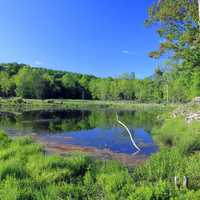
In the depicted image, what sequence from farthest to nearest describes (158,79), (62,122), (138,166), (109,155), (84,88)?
(84,88), (158,79), (62,122), (109,155), (138,166)

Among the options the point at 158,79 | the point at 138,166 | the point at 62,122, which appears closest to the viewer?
the point at 138,166

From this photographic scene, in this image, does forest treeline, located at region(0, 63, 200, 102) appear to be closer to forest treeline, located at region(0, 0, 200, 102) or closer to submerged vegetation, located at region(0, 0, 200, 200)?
forest treeline, located at region(0, 0, 200, 102)

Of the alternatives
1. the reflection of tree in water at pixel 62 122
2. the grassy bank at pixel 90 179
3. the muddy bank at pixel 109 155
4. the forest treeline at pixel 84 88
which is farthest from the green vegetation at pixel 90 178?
the forest treeline at pixel 84 88

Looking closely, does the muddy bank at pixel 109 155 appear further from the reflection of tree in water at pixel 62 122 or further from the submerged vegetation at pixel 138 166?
the reflection of tree in water at pixel 62 122

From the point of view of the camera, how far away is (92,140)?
67.5 ft

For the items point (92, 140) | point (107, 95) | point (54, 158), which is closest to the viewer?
point (54, 158)

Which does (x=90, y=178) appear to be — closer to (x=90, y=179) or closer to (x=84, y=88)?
(x=90, y=179)

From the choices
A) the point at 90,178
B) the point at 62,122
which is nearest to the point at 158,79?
the point at 62,122

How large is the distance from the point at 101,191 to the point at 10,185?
2436 mm

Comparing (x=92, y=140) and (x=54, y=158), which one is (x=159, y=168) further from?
(x=92, y=140)

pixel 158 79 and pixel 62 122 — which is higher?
pixel 158 79

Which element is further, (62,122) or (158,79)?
(158,79)

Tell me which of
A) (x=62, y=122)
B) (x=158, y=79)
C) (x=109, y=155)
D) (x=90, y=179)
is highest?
(x=158, y=79)

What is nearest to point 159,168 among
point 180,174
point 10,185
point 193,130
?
point 180,174
